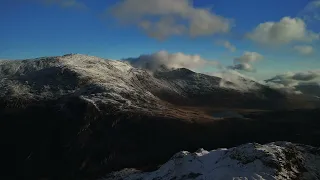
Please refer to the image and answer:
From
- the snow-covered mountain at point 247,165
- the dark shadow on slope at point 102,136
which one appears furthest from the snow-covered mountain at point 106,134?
the snow-covered mountain at point 247,165

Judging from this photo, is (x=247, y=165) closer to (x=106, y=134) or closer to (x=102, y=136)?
(x=102, y=136)

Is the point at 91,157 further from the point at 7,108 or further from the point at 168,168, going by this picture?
the point at 168,168

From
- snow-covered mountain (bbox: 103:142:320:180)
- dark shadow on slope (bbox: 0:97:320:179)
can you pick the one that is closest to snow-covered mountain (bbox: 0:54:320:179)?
dark shadow on slope (bbox: 0:97:320:179)

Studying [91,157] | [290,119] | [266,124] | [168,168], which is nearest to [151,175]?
[168,168]

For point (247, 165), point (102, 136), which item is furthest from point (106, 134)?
point (247, 165)

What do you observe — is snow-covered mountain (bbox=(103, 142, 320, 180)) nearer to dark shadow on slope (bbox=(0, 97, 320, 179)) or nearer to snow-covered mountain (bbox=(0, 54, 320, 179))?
snow-covered mountain (bbox=(0, 54, 320, 179))

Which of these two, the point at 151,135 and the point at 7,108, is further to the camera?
the point at 7,108

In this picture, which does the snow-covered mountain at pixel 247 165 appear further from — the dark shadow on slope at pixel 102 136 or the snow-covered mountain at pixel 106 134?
the dark shadow on slope at pixel 102 136

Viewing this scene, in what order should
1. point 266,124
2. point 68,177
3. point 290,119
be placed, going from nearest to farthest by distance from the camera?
1. point 68,177
2. point 266,124
3. point 290,119
